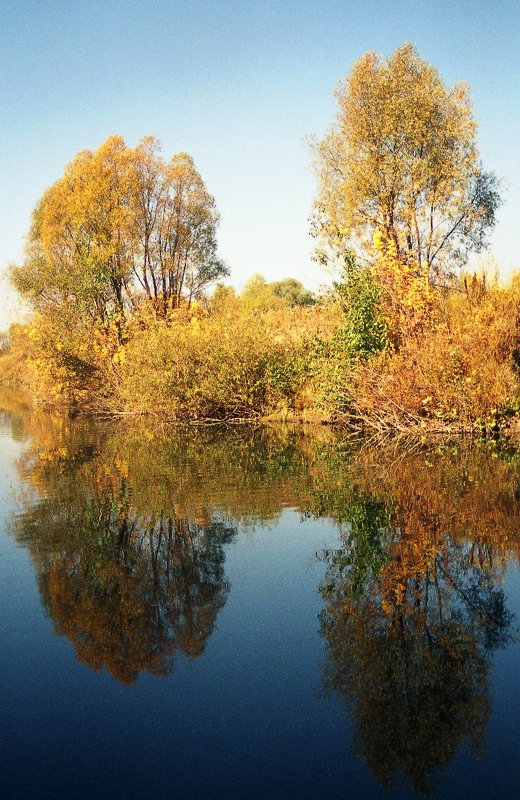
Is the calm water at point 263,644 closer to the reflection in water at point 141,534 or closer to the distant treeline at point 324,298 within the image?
the reflection in water at point 141,534

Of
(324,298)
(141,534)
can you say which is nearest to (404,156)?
(324,298)

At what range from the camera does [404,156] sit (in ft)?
94.1

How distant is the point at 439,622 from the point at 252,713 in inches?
71.4

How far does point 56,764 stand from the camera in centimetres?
404

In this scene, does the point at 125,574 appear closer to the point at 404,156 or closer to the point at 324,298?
the point at 324,298

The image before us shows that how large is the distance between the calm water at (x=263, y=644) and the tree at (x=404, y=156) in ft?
64.8

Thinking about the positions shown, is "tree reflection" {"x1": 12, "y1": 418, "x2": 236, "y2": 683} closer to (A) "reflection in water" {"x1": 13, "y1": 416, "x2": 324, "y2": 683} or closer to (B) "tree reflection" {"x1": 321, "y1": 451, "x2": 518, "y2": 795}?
(A) "reflection in water" {"x1": 13, "y1": 416, "x2": 324, "y2": 683}

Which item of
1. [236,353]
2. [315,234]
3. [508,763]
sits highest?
[315,234]

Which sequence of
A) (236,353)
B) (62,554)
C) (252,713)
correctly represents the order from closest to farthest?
1. (252,713)
2. (62,554)
3. (236,353)

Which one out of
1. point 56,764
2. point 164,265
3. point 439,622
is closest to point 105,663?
point 56,764

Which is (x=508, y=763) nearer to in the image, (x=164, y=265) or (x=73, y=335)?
(x=73, y=335)

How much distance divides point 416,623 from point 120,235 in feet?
107

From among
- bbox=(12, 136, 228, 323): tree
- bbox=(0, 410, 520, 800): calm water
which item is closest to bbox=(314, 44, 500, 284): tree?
bbox=(12, 136, 228, 323): tree

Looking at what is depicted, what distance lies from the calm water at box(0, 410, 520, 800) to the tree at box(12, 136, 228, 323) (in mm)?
22567
